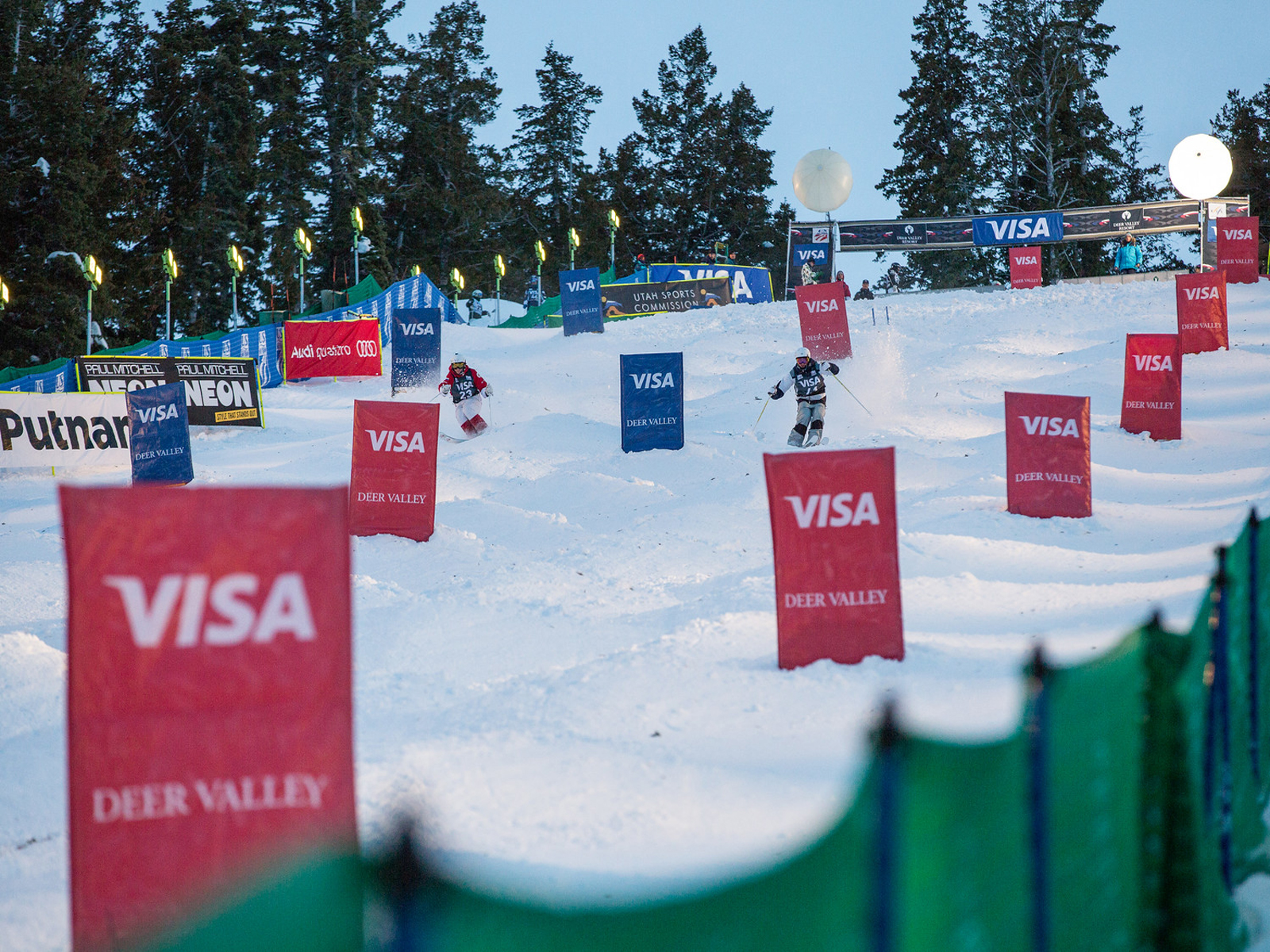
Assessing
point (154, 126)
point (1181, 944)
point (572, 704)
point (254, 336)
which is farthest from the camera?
point (154, 126)

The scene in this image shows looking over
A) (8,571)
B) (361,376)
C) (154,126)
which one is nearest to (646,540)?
(8,571)

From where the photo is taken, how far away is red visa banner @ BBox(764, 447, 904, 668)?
6477mm

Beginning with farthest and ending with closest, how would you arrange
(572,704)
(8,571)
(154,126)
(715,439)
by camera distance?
(154,126) → (715,439) → (8,571) → (572,704)

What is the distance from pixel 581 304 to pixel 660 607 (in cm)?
1875

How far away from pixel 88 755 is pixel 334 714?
25.4 inches

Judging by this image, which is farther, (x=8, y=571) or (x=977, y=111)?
(x=977, y=111)

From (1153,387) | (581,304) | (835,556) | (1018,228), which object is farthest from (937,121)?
(835,556)

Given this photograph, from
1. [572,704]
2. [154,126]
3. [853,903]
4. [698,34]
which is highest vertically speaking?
[698,34]

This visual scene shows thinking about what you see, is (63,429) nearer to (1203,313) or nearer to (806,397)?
(806,397)

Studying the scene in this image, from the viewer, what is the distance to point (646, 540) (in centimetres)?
1158

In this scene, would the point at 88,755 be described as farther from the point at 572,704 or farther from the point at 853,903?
the point at 572,704

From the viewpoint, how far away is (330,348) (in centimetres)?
2459

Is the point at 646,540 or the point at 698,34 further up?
the point at 698,34

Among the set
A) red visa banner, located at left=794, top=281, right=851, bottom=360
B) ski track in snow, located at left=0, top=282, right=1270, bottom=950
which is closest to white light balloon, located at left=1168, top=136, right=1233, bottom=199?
ski track in snow, located at left=0, top=282, right=1270, bottom=950
